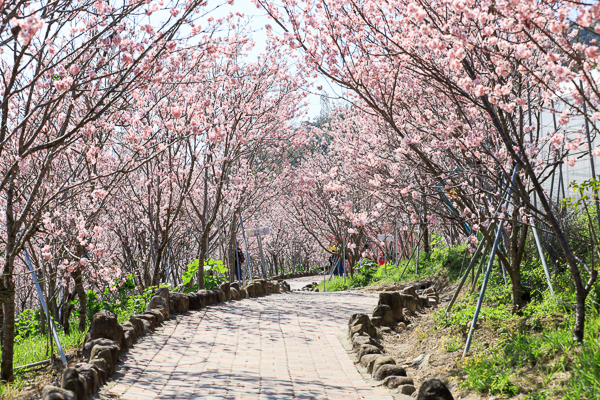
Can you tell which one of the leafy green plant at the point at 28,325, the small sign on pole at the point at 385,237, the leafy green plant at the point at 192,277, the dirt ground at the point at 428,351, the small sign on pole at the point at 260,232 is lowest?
the dirt ground at the point at 428,351

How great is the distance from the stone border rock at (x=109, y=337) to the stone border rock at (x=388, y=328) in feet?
8.72

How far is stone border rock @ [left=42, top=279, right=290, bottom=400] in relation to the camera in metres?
4.21

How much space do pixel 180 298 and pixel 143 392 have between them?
15.1 feet

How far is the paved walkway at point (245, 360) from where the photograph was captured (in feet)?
16.3

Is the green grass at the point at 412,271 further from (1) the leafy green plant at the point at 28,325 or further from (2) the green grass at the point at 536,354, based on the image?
(1) the leafy green plant at the point at 28,325

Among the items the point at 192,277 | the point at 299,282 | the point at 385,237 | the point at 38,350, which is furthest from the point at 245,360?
the point at 299,282

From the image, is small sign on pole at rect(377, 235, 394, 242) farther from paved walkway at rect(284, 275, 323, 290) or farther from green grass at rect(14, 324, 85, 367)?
green grass at rect(14, 324, 85, 367)

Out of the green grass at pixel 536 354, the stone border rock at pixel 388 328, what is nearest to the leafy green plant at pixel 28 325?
the stone border rock at pixel 388 328

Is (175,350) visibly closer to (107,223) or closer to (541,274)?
(541,274)

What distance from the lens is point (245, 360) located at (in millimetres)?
6328

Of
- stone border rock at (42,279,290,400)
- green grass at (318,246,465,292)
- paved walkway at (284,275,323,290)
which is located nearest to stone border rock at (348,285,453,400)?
green grass at (318,246,465,292)

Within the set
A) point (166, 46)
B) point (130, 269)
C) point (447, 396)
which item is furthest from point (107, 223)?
point (447, 396)

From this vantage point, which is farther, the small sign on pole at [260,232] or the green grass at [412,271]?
the small sign on pole at [260,232]

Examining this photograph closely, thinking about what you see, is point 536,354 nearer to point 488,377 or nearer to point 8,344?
point 488,377
